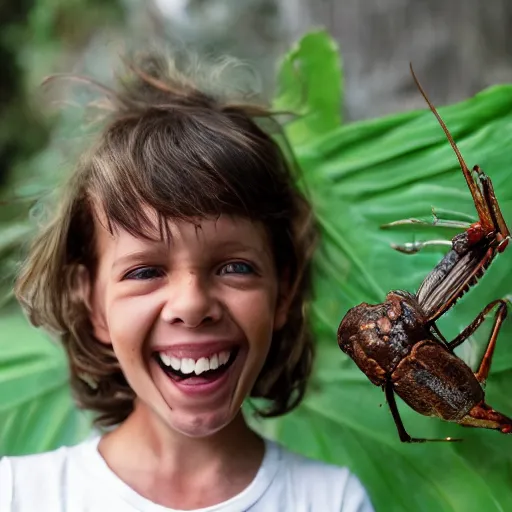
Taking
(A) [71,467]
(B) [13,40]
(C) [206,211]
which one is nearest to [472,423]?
(C) [206,211]

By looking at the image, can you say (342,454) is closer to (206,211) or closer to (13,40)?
(206,211)

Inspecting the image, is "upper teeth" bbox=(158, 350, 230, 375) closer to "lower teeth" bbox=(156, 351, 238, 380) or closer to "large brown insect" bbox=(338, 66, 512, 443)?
"lower teeth" bbox=(156, 351, 238, 380)

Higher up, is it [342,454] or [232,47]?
[232,47]

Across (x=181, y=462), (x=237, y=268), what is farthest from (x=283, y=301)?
(x=181, y=462)

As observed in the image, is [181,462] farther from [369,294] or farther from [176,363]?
[369,294]

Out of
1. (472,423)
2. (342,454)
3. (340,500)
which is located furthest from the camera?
(342,454)

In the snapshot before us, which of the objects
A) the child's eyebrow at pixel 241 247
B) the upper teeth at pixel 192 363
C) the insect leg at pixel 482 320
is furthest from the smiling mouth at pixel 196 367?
the insect leg at pixel 482 320

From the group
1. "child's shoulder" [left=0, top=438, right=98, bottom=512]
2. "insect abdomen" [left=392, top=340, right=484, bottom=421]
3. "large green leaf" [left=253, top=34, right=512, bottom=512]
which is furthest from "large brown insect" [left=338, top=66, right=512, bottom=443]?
"child's shoulder" [left=0, top=438, right=98, bottom=512]

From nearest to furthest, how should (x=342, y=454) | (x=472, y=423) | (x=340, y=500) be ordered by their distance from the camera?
(x=472, y=423)
(x=340, y=500)
(x=342, y=454)
